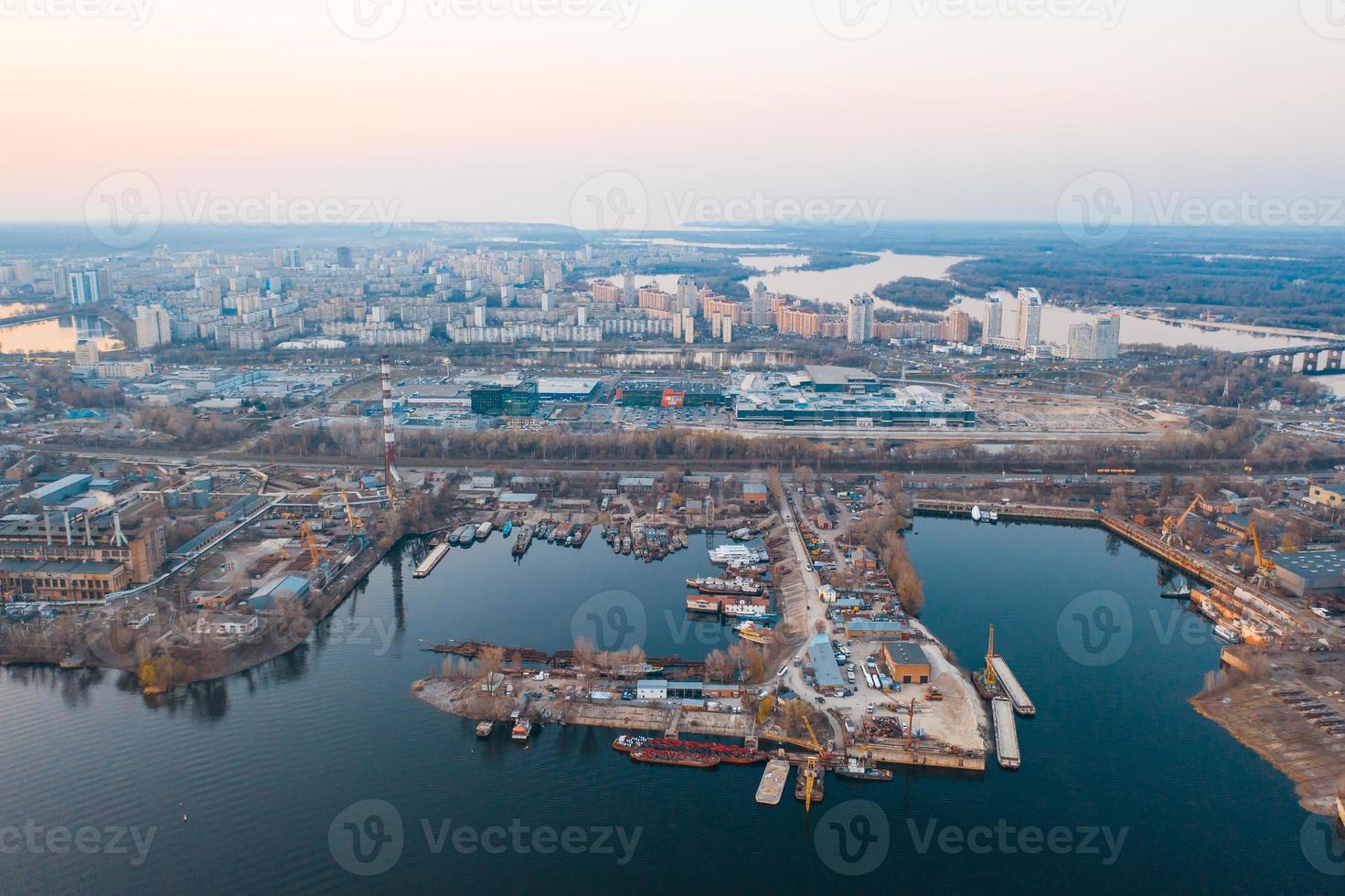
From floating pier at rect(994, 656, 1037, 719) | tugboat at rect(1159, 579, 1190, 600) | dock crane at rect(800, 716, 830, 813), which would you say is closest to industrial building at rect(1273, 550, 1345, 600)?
tugboat at rect(1159, 579, 1190, 600)

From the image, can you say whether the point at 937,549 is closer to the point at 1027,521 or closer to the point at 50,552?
the point at 1027,521

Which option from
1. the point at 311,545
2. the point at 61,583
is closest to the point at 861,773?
the point at 311,545

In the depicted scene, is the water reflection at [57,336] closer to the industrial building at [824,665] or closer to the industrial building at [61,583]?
the industrial building at [61,583]

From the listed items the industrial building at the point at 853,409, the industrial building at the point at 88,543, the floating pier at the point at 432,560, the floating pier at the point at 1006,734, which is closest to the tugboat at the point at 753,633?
the floating pier at the point at 1006,734

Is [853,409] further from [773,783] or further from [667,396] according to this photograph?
[773,783]

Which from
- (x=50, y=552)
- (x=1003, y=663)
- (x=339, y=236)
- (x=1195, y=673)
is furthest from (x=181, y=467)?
(x=339, y=236)

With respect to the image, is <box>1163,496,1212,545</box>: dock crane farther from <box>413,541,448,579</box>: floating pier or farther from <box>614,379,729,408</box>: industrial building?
<box>614,379,729,408</box>: industrial building
